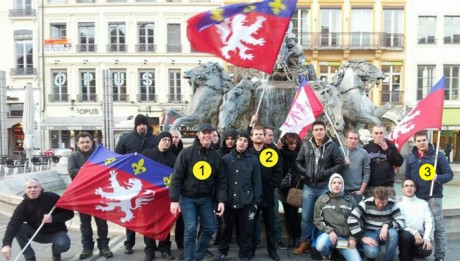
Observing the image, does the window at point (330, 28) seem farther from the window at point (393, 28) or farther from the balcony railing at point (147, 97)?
the balcony railing at point (147, 97)

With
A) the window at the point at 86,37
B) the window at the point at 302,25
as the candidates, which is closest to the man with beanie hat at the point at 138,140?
the window at the point at 302,25

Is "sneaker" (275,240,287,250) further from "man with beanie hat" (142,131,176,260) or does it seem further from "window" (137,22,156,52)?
"window" (137,22,156,52)

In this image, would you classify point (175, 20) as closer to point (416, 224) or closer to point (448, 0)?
point (448, 0)

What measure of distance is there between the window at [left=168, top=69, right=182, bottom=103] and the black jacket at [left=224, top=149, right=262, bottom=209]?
28171 millimetres

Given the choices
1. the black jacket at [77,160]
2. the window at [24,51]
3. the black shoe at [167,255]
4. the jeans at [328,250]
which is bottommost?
the black shoe at [167,255]

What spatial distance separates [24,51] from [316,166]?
33302mm

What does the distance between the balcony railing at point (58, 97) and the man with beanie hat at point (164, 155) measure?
2989 cm

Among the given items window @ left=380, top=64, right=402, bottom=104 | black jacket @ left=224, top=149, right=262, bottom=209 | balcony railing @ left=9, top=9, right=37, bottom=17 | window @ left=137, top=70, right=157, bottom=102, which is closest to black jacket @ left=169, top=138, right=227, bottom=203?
black jacket @ left=224, top=149, right=262, bottom=209

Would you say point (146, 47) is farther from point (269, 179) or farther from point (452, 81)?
point (269, 179)

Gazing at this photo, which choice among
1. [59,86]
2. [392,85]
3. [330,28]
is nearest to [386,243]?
[392,85]

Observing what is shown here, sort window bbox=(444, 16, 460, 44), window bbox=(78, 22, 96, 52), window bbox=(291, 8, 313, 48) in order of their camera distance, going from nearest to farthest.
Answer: window bbox=(444, 16, 460, 44) → window bbox=(291, 8, 313, 48) → window bbox=(78, 22, 96, 52)

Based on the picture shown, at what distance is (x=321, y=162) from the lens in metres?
5.78

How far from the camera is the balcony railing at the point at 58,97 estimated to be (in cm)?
3384

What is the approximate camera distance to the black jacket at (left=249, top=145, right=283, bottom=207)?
5844 mm
